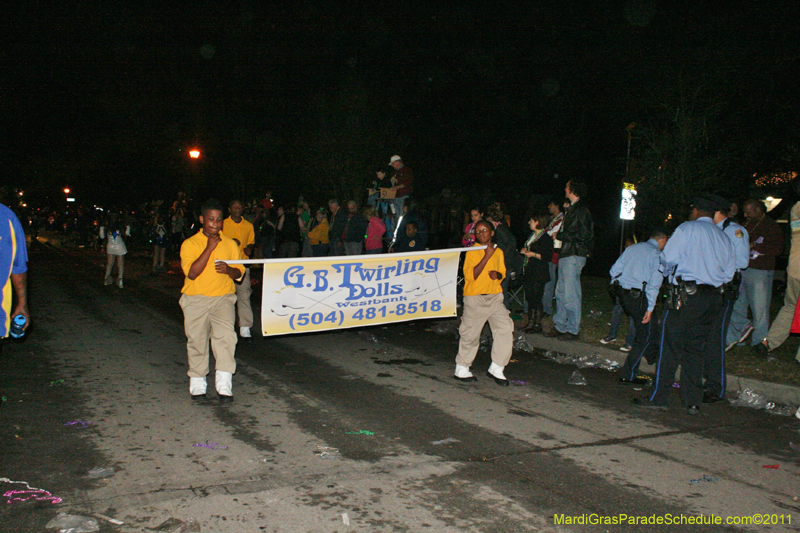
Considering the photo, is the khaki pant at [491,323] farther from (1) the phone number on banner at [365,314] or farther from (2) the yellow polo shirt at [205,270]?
(2) the yellow polo shirt at [205,270]

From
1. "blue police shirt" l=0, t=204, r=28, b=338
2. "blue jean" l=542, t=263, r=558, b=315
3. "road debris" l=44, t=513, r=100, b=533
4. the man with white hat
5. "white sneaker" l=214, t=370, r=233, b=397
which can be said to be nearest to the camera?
"road debris" l=44, t=513, r=100, b=533

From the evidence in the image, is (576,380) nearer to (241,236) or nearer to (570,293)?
(570,293)

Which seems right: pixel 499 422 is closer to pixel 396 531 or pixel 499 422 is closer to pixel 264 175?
pixel 396 531

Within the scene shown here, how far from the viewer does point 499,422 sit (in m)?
5.63

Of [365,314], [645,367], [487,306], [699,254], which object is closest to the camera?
[699,254]

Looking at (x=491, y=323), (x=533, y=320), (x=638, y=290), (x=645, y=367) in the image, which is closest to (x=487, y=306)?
(x=491, y=323)

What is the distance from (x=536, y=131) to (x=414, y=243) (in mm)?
17877

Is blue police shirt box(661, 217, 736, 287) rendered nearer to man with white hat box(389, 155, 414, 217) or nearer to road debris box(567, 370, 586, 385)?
road debris box(567, 370, 586, 385)

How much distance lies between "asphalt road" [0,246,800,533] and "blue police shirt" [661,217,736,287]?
136 centimetres

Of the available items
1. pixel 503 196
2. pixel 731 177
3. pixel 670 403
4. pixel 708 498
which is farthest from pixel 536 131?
pixel 708 498

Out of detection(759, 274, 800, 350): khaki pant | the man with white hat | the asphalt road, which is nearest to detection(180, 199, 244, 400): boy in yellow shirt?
the asphalt road

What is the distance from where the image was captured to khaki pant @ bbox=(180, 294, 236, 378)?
598 cm

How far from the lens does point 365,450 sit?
4.80 meters

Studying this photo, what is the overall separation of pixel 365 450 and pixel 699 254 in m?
3.62
